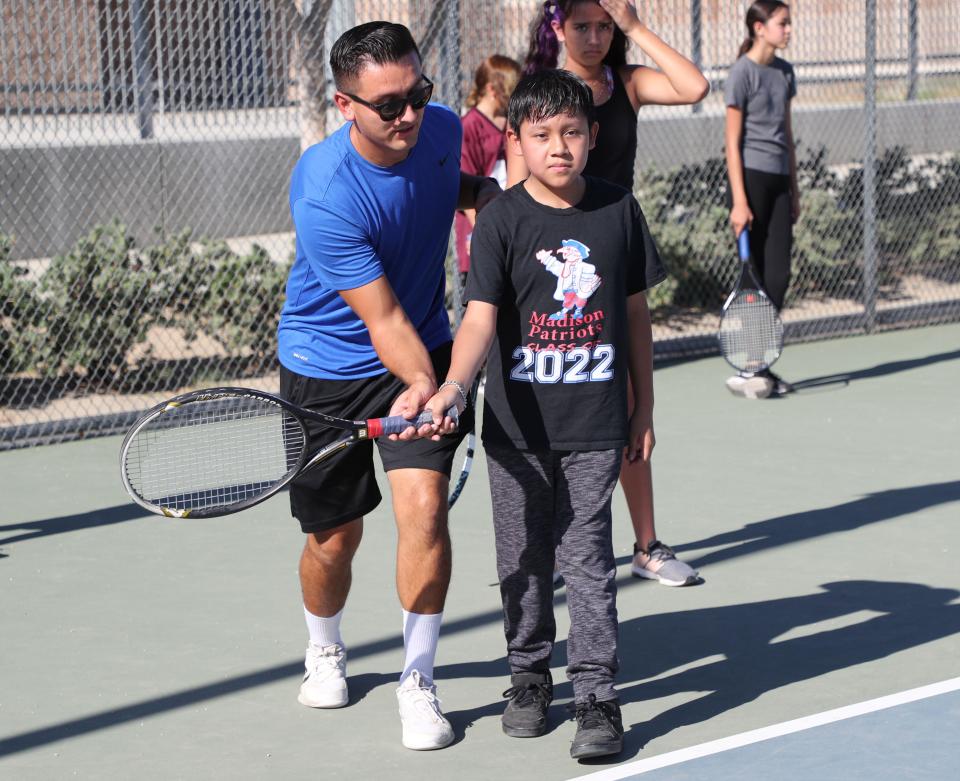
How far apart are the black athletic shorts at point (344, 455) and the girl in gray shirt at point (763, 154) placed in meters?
4.49

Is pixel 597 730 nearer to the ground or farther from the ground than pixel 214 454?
nearer to the ground

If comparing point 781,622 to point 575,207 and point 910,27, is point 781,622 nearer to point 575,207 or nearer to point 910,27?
point 575,207

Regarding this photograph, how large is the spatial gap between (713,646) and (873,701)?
65cm

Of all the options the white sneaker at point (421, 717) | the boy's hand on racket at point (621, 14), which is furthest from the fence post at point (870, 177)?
the white sneaker at point (421, 717)

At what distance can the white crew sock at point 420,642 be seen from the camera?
13.4 feet

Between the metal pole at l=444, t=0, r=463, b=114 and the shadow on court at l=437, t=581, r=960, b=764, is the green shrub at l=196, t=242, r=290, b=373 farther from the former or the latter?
the shadow on court at l=437, t=581, r=960, b=764

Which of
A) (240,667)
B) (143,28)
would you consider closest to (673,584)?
(240,667)

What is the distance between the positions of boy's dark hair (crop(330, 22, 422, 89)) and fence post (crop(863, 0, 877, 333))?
710 cm

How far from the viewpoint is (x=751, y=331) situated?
8.06m

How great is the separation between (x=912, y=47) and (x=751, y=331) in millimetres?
6480

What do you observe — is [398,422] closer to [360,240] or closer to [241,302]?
[360,240]

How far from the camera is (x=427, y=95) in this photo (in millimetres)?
3908

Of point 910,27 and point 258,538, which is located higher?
point 910,27

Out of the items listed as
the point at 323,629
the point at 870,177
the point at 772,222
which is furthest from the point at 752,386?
the point at 323,629
